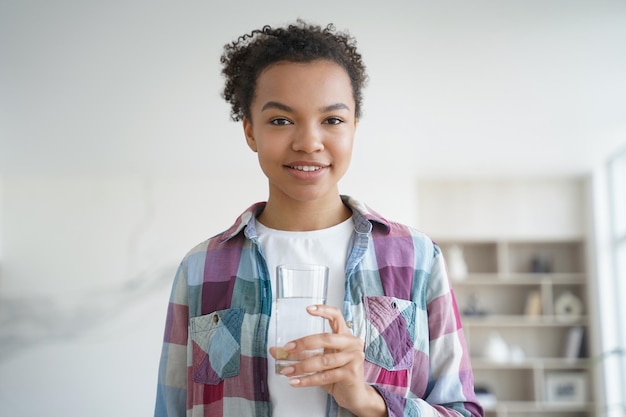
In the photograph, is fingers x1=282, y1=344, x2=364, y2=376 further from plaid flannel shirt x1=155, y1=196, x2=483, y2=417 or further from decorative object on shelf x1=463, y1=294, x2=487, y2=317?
decorative object on shelf x1=463, y1=294, x2=487, y2=317

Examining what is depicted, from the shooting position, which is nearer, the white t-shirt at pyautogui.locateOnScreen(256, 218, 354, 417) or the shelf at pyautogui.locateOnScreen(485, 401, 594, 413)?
the white t-shirt at pyautogui.locateOnScreen(256, 218, 354, 417)

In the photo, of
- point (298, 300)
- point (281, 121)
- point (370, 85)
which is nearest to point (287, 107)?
point (281, 121)

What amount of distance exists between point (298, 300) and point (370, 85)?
397 cm

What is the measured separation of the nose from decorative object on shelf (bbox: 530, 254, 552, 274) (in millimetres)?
6194

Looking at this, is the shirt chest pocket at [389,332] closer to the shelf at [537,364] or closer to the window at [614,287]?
the window at [614,287]

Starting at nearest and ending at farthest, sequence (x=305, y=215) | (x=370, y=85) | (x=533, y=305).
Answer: (x=305, y=215) → (x=370, y=85) → (x=533, y=305)

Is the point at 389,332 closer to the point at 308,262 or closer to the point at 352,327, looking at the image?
the point at 352,327

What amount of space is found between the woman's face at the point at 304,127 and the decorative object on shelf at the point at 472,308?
19.5ft

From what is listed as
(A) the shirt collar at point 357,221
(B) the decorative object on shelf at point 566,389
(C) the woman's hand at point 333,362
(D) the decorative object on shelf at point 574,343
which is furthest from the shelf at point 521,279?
(C) the woman's hand at point 333,362

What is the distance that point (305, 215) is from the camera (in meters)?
1.19

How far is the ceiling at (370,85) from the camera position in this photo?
381 centimetres

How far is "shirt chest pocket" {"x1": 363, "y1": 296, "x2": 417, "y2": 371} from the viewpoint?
3.55ft

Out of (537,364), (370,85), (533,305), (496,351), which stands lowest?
(537,364)

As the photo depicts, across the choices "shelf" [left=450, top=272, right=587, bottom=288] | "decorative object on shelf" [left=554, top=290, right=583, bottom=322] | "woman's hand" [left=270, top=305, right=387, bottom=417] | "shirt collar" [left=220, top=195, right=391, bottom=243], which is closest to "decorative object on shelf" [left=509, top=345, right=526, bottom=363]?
"decorative object on shelf" [left=554, top=290, right=583, bottom=322]
